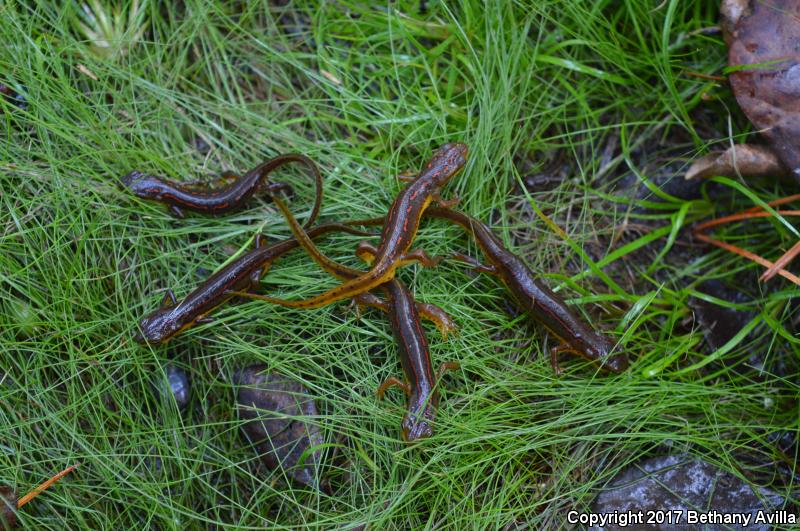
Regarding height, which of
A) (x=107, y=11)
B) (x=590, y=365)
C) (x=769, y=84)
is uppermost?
(x=107, y=11)

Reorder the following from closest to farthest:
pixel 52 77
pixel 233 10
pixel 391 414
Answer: pixel 391 414 → pixel 52 77 → pixel 233 10

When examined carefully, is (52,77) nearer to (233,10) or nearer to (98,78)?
(98,78)

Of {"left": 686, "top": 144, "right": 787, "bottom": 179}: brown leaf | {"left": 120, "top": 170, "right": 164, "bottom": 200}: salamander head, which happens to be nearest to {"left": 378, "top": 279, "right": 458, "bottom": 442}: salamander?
{"left": 120, "top": 170, "right": 164, "bottom": 200}: salamander head

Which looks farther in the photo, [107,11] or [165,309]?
[107,11]

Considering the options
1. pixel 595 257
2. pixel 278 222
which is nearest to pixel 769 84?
pixel 595 257

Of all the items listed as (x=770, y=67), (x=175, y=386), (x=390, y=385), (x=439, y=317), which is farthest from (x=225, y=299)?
(x=770, y=67)
